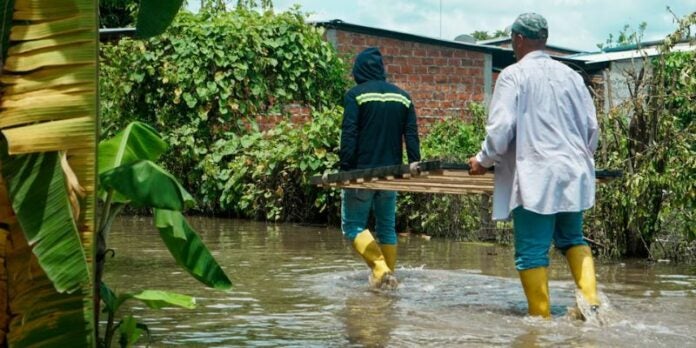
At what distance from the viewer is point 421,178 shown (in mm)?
8867

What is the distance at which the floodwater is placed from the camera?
25.4ft

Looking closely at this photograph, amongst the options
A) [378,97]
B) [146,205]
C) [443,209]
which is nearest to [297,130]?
[443,209]

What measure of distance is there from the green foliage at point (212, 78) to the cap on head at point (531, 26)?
11259mm

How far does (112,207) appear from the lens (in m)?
6.35

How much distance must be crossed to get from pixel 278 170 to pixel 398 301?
839 cm

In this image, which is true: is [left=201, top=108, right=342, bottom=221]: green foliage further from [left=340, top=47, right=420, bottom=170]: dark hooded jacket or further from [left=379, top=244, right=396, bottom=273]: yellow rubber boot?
[left=340, top=47, right=420, bottom=170]: dark hooded jacket

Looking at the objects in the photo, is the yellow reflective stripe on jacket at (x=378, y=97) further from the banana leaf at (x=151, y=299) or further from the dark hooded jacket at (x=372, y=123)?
the banana leaf at (x=151, y=299)

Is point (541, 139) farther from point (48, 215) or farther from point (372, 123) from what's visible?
point (48, 215)

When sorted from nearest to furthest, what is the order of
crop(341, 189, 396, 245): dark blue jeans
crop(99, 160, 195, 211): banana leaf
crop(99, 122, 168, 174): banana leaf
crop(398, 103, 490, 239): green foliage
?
crop(99, 160, 195, 211): banana leaf, crop(99, 122, 168, 174): banana leaf, crop(341, 189, 396, 245): dark blue jeans, crop(398, 103, 490, 239): green foliage

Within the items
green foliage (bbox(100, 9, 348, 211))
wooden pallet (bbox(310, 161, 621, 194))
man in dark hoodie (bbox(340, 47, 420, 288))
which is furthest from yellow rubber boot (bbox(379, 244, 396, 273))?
green foliage (bbox(100, 9, 348, 211))

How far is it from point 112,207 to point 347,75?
16.2m

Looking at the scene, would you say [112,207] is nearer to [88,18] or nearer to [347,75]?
[88,18]

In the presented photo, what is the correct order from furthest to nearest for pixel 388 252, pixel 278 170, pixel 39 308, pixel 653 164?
pixel 278 170 → pixel 653 164 → pixel 388 252 → pixel 39 308

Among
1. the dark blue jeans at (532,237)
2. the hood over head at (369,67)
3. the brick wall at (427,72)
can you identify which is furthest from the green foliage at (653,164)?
the brick wall at (427,72)
